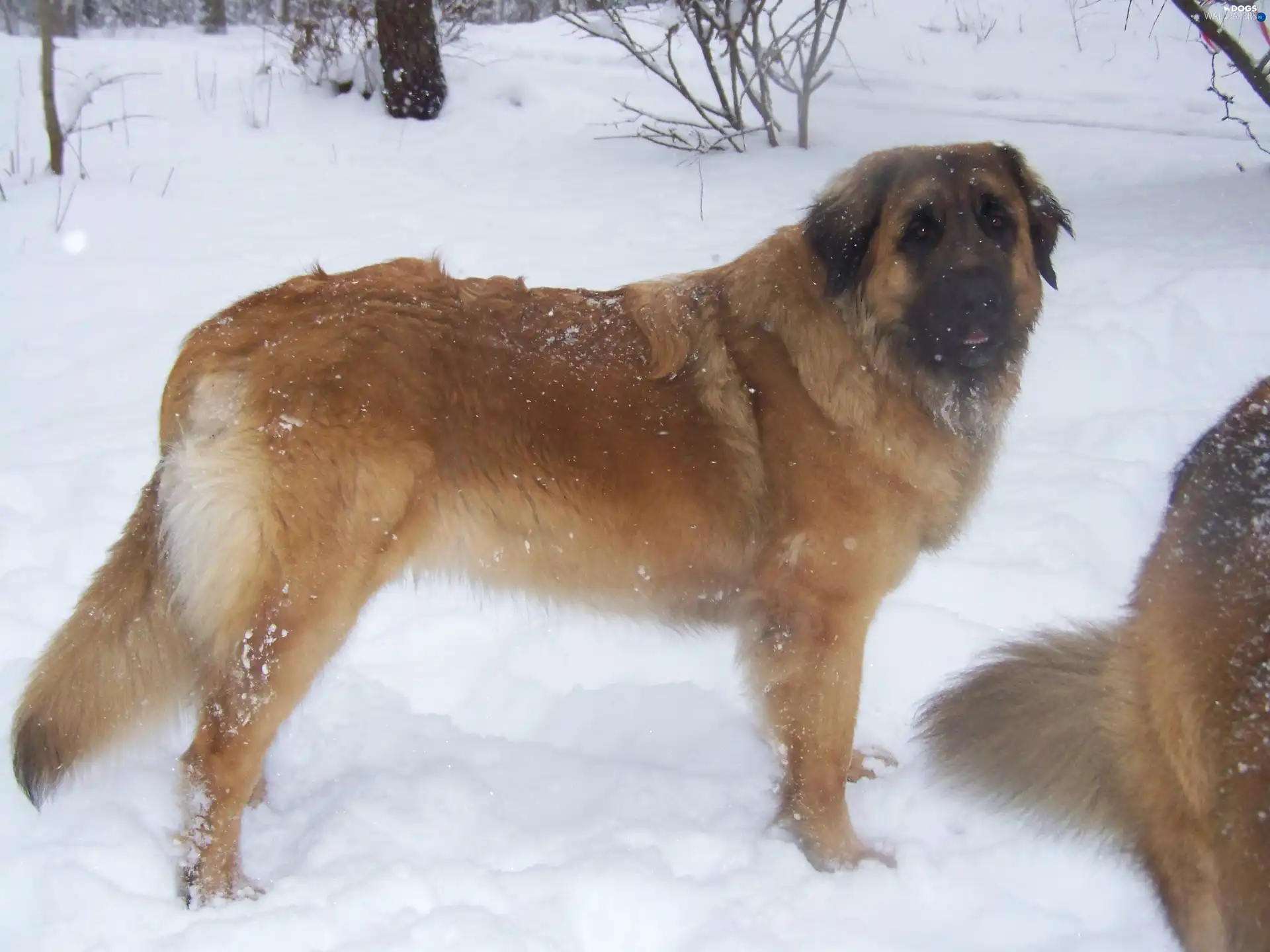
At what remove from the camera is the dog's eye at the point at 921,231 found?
230 centimetres

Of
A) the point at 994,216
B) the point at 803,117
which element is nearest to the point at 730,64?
the point at 803,117

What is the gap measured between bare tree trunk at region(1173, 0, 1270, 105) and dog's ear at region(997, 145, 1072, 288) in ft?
13.7

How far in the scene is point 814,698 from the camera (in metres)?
2.35

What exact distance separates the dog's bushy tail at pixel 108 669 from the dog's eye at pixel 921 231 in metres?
1.84

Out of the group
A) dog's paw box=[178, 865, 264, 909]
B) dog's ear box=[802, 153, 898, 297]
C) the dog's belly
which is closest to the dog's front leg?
the dog's belly

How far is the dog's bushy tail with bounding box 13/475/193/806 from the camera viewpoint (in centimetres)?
207

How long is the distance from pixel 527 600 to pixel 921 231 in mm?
1321

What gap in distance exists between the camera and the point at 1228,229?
5559 mm

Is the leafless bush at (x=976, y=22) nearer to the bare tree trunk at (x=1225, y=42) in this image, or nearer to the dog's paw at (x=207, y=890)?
the bare tree trunk at (x=1225, y=42)

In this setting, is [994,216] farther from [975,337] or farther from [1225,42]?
[1225,42]

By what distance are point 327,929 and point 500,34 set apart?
511 inches

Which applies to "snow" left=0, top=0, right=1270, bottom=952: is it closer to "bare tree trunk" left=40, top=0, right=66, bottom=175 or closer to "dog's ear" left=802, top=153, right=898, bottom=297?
"bare tree trunk" left=40, top=0, right=66, bottom=175

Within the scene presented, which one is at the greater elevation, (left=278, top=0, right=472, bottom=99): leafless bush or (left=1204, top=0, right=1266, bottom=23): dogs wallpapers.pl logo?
(left=1204, top=0, right=1266, bottom=23): dogs wallpapers.pl logo

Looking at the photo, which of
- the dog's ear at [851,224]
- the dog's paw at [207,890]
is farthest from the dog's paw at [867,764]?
the dog's paw at [207,890]
